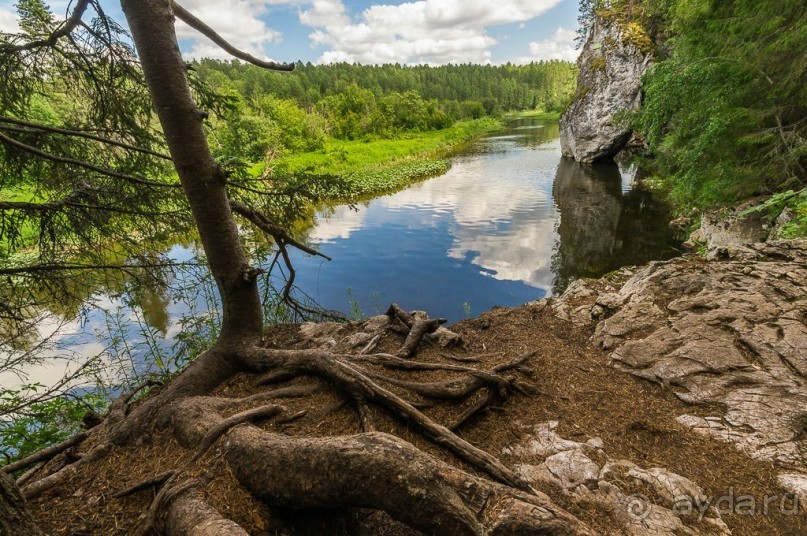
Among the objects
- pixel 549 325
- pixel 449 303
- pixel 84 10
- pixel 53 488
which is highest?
pixel 84 10

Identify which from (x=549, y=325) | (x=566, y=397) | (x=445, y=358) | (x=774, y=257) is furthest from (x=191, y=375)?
(x=774, y=257)

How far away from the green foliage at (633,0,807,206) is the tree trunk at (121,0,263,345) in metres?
11.4

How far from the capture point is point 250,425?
2580mm

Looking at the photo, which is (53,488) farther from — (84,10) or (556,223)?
(556,223)

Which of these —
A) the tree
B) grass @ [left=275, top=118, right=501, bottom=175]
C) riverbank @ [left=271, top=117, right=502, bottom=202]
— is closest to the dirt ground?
the tree

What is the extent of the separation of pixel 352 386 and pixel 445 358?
1.74 m

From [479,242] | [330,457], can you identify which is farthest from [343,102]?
[330,457]

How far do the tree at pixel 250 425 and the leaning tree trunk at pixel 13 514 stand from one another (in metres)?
0.02

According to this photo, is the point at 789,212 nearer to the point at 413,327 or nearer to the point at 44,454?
the point at 413,327

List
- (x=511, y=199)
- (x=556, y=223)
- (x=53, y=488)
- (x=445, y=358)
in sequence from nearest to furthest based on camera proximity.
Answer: (x=53, y=488)
(x=445, y=358)
(x=556, y=223)
(x=511, y=199)

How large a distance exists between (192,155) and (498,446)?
379 centimetres

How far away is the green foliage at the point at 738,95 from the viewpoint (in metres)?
8.24

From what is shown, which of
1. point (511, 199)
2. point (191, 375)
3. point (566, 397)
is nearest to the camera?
point (191, 375)

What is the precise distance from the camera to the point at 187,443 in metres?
2.66
